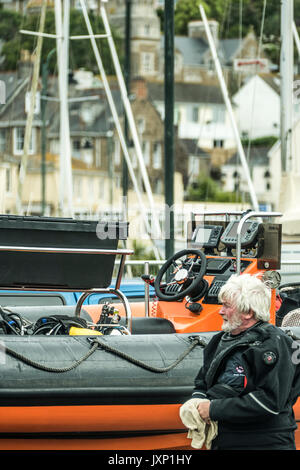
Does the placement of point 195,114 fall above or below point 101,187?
above

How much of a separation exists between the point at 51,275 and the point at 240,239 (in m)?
1.68

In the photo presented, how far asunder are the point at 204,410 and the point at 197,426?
0.11m

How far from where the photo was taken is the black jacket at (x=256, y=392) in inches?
189

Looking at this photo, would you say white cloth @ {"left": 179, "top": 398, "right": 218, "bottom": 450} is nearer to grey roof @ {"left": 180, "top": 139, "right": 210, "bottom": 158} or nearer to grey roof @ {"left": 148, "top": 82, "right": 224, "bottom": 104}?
grey roof @ {"left": 180, "top": 139, "right": 210, "bottom": 158}

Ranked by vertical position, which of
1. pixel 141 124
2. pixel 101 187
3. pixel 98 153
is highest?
pixel 141 124

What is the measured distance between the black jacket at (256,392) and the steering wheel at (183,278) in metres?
2.94

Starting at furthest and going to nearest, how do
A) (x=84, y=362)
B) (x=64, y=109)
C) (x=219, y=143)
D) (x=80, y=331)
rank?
(x=219, y=143) < (x=64, y=109) < (x=80, y=331) < (x=84, y=362)

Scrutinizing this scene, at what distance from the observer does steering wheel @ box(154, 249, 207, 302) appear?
26.1ft

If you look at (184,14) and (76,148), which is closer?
(76,148)

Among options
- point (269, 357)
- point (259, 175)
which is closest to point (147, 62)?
point (259, 175)

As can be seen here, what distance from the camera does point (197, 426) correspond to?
501cm

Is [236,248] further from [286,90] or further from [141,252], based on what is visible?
[141,252]

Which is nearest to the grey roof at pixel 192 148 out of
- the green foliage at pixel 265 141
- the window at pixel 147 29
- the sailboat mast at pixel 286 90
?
the green foliage at pixel 265 141

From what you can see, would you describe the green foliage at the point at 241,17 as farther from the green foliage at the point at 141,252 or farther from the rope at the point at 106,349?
the rope at the point at 106,349
